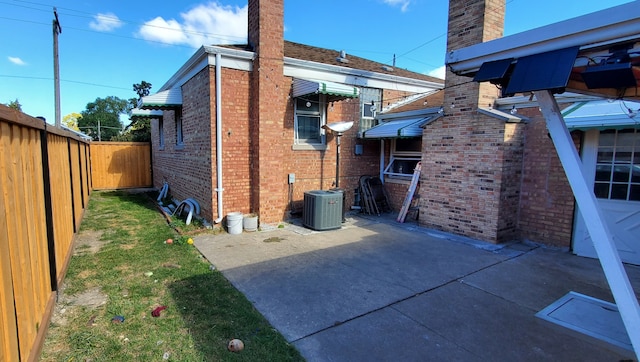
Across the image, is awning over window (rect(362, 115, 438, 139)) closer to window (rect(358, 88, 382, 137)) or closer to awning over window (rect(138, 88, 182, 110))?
window (rect(358, 88, 382, 137))

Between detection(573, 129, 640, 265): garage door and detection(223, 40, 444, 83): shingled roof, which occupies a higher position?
detection(223, 40, 444, 83): shingled roof

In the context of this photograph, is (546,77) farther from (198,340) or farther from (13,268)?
(13,268)

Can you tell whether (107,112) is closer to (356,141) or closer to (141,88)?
(141,88)

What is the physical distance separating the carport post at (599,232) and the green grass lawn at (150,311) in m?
2.73

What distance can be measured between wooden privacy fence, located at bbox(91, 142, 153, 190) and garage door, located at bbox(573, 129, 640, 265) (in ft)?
56.0

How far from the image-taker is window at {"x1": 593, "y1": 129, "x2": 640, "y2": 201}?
5.77 meters

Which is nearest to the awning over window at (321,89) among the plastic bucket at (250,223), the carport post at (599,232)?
the plastic bucket at (250,223)

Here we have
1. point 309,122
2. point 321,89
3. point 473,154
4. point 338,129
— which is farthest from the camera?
point 309,122

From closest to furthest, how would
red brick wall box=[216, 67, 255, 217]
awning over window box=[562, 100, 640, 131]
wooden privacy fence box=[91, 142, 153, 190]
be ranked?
awning over window box=[562, 100, 640, 131], red brick wall box=[216, 67, 255, 217], wooden privacy fence box=[91, 142, 153, 190]

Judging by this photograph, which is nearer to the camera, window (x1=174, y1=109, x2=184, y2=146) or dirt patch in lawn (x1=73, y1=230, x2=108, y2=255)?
dirt patch in lawn (x1=73, y1=230, x2=108, y2=255)

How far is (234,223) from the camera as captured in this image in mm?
7566

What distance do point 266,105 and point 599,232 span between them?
6766mm

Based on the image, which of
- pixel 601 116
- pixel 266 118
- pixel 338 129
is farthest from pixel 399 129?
pixel 601 116

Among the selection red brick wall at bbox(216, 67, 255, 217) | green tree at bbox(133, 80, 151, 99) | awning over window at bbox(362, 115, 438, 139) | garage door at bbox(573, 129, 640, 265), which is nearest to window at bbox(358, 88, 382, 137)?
awning over window at bbox(362, 115, 438, 139)
